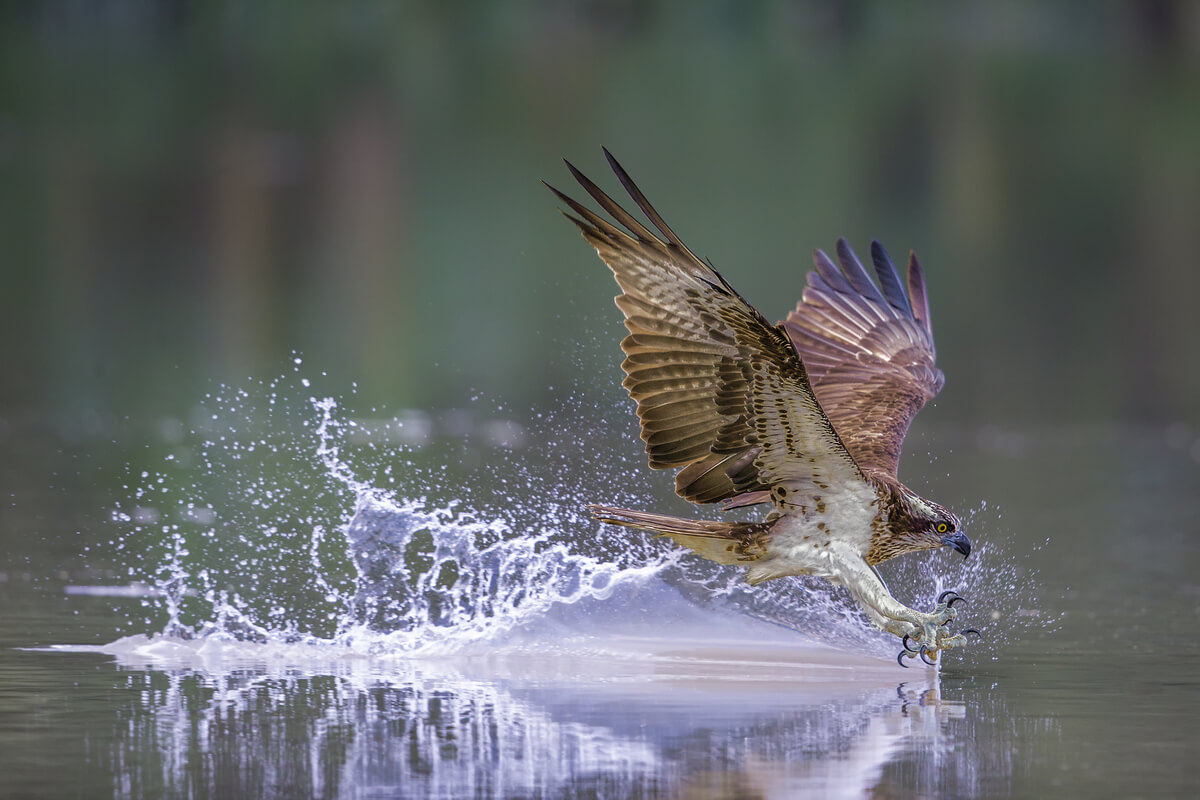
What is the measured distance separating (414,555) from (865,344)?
8.31ft

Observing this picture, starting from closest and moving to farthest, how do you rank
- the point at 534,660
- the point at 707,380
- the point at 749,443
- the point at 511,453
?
the point at 707,380, the point at 749,443, the point at 534,660, the point at 511,453

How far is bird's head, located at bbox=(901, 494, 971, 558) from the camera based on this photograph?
8.65m

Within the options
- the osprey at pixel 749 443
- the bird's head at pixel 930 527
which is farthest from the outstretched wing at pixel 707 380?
the bird's head at pixel 930 527

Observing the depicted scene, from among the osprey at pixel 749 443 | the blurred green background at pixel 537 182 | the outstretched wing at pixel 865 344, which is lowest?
the osprey at pixel 749 443

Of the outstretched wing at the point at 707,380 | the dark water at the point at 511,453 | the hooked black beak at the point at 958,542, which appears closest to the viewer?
the dark water at the point at 511,453

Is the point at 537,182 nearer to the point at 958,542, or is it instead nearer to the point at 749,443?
the point at 958,542

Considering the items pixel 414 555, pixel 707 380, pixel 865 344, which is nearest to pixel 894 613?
pixel 707 380

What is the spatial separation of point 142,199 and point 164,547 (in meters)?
18.6

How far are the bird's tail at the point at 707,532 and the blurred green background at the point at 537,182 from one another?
22.9ft

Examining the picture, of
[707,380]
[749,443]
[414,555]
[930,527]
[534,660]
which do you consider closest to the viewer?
[707,380]

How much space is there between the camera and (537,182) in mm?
31828

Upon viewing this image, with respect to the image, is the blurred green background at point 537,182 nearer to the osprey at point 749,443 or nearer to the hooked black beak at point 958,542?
the osprey at point 749,443

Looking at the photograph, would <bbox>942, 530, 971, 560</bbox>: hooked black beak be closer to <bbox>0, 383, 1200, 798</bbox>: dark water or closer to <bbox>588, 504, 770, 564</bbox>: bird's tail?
<bbox>0, 383, 1200, 798</bbox>: dark water

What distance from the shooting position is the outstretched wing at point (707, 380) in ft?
25.6
